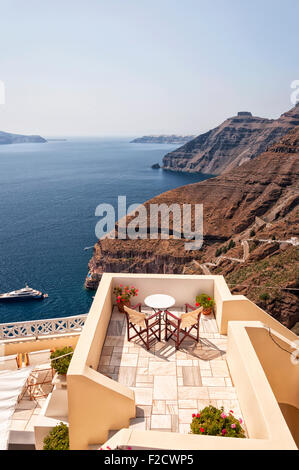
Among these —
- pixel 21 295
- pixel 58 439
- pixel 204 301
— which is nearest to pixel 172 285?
pixel 204 301

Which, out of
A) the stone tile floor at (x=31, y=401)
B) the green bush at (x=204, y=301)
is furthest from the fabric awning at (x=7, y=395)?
the green bush at (x=204, y=301)

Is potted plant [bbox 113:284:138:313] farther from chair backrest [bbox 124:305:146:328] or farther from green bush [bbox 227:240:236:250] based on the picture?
green bush [bbox 227:240:236:250]

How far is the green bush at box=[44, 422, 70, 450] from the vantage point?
6.50 metres

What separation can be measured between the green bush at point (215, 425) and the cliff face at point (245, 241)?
34.0 meters

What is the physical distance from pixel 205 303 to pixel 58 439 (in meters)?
4.15

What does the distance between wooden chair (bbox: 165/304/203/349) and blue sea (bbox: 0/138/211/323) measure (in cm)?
4256

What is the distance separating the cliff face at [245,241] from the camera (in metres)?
38.6

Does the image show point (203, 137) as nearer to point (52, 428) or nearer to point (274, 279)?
point (274, 279)

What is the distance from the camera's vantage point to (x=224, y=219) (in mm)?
70438

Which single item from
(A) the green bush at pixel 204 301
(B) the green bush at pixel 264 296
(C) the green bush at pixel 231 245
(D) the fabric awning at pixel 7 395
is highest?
(A) the green bush at pixel 204 301

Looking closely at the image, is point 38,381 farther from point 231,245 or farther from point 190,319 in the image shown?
point 231,245

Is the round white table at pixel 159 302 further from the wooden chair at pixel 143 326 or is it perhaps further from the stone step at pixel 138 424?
the stone step at pixel 138 424
